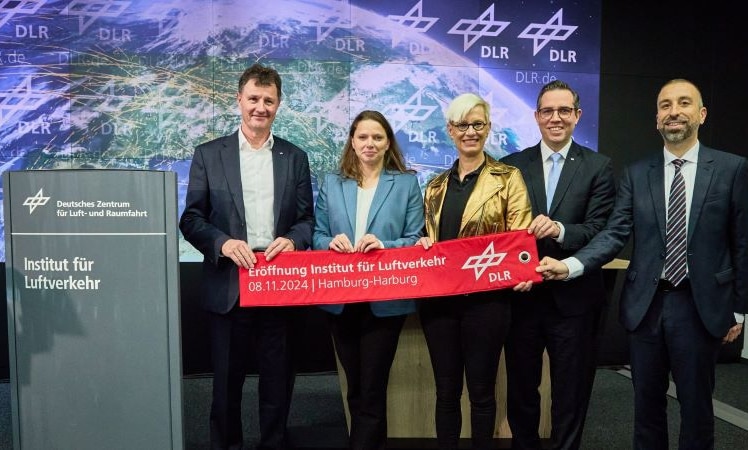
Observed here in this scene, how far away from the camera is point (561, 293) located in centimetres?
239

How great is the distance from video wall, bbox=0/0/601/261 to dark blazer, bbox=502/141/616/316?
217 cm

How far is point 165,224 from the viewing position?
6.27 ft

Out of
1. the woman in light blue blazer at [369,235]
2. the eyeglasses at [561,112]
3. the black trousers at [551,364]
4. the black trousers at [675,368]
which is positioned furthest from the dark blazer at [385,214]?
the black trousers at [675,368]

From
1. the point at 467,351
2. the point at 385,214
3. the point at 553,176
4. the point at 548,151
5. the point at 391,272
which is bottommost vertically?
the point at 467,351

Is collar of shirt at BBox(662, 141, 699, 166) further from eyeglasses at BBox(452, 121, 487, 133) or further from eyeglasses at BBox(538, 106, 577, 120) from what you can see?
eyeglasses at BBox(452, 121, 487, 133)

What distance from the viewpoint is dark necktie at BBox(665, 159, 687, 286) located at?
2.24 meters

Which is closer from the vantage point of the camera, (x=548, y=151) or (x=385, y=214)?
(x=385, y=214)

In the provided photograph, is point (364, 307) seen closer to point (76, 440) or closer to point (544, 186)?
point (544, 186)

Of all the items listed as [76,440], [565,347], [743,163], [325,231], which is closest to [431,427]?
[565,347]

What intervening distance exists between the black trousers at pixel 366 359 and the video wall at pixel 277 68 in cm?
229

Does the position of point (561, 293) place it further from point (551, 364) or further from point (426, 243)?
point (426, 243)

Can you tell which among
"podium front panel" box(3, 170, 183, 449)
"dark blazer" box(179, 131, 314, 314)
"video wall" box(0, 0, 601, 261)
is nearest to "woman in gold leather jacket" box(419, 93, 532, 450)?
"dark blazer" box(179, 131, 314, 314)

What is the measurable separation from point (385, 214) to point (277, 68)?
96.5 inches

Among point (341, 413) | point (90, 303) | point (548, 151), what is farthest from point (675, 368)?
point (90, 303)
